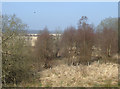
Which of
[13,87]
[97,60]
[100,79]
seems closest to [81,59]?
[97,60]

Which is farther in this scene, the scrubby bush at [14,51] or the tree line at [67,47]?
the tree line at [67,47]

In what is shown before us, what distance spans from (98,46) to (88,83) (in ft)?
22.4

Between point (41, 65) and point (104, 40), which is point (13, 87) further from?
point (104, 40)

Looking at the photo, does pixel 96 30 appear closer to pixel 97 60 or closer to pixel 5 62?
pixel 97 60

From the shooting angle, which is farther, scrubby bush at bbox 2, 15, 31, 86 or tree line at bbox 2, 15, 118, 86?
tree line at bbox 2, 15, 118, 86

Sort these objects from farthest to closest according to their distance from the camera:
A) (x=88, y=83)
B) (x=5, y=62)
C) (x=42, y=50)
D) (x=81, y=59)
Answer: (x=81, y=59) < (x=42, y=50) < (x=5, y=62) < (x=88, y=83)

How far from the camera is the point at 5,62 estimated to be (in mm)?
8078

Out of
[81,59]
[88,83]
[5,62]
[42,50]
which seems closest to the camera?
[88,83]

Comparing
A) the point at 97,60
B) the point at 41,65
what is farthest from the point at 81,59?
the point at 41,65

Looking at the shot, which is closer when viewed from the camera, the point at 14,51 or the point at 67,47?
the point at 14,51

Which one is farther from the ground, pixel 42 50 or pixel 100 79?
pixel 42 50

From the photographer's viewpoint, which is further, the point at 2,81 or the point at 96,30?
the point at 96,30

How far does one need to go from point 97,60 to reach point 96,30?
2.63m

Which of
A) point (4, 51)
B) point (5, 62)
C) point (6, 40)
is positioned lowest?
point (5, 62)
